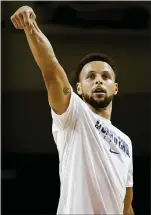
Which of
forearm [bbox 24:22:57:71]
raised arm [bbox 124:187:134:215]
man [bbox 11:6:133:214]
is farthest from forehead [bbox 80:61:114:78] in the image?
raised arm [bbox 124:187:134:215]

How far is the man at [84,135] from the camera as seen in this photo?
3.15ft

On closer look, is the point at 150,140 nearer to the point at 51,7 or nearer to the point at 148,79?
the point at 148,79

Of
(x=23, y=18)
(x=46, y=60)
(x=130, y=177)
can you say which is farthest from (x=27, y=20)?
(x=130, y=177)

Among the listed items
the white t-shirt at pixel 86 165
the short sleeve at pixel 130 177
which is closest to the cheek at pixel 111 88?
the white t-shirt at pixel 86 165

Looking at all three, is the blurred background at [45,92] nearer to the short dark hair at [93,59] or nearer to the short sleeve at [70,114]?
the short dark hair at [93,59]

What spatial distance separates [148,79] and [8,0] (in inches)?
22.1

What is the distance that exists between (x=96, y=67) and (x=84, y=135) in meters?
0.23

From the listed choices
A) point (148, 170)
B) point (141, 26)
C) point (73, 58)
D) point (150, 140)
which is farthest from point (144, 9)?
point (148, 170)

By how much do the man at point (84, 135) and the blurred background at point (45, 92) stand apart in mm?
128

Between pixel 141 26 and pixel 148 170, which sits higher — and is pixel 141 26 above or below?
above

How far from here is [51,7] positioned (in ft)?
4.24

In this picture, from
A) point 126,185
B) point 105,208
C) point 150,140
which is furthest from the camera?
point 150,140

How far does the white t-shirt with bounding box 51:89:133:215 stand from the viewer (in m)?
1.00

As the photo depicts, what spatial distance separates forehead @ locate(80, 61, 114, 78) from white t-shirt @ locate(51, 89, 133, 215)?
14 centimetres
